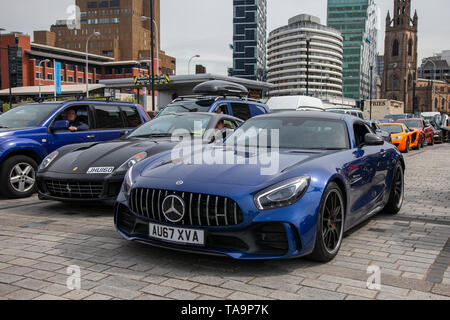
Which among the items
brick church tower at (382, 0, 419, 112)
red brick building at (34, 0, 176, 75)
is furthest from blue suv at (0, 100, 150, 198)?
brick church tower at (382, 0, 419, 112)

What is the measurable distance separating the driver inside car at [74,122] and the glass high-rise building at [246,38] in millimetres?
157992

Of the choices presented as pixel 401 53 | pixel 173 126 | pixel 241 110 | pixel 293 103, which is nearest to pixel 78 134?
pixel 173 126

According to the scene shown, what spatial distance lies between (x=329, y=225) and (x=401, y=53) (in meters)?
153

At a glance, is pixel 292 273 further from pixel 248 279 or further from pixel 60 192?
pixel 60 192

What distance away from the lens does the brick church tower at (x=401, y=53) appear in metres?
142

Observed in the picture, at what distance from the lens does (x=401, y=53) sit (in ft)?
466

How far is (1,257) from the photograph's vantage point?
4.20m

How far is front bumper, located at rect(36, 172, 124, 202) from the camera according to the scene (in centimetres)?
603

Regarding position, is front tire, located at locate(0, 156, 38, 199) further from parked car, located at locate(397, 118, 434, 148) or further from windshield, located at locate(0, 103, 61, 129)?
parked car, located at locate(397, 118, 434, 148)

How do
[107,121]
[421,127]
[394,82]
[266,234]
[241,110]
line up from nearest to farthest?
[266,234]
[107,121]
[241,110]
[421,127]
[394,82]

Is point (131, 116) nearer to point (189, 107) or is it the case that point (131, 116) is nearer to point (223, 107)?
point (189, 107)

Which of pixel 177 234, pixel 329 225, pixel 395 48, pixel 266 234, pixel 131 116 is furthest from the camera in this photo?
pixel 395 48

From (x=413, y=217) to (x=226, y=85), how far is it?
37.1ft
